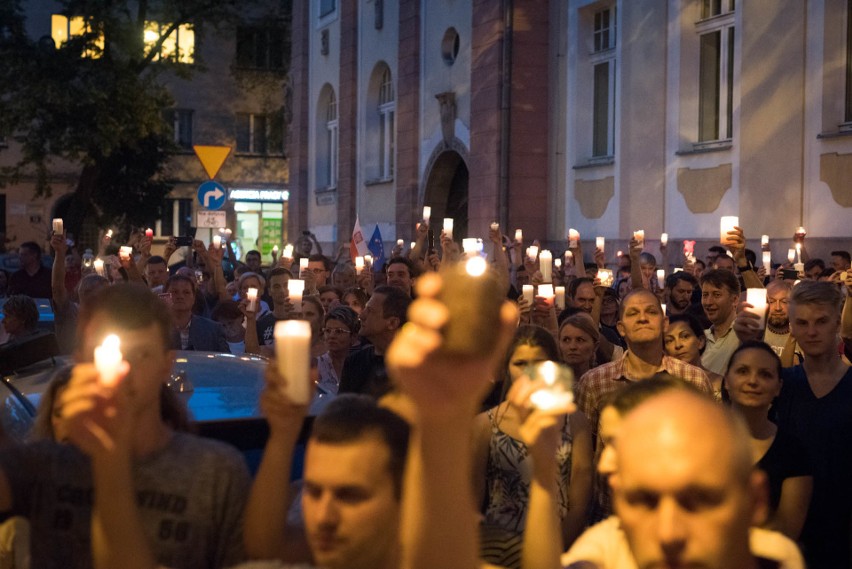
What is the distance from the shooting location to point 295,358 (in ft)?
8.48

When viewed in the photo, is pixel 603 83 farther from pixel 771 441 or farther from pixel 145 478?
pixel 145 478

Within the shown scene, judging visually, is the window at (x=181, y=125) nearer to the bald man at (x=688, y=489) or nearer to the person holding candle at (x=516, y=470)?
the person holding candle at (x=516, y=470)

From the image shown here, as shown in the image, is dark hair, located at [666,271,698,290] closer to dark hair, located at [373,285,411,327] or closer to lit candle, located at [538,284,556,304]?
lit candle, located at [538,284,556,304]

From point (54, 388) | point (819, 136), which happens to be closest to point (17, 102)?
point (819, 136)

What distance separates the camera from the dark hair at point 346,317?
7805 millimetres

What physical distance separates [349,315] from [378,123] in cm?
1986

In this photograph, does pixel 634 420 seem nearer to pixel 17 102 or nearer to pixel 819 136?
pixel 819 136

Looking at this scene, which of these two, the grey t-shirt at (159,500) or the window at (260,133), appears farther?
the window at (260,133)

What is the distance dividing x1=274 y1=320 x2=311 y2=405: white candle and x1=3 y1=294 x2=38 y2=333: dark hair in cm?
614

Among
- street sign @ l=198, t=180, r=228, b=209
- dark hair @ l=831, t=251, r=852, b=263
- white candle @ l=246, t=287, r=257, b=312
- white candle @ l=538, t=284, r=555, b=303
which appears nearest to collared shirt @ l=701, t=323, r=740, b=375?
white candle @ l=538, t=284, r=555, b=303

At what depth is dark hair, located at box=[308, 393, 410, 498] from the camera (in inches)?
114

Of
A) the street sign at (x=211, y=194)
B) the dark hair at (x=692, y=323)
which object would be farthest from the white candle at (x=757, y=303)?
the street sign at (x=211, y=194)

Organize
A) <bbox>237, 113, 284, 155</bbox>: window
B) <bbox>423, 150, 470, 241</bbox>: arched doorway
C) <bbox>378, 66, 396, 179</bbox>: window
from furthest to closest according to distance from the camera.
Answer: <bbox>237, 113, 284, 155</bbox>: window < <bbox>378, 66, 396, 179</bbox>: window < <bbox>423, 150, 470, 241</bbox>: arched doorway

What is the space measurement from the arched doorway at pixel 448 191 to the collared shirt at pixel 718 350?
598 inches
